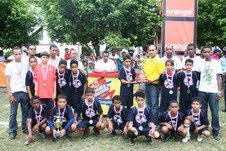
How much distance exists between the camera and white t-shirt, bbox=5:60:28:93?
25.1 ft

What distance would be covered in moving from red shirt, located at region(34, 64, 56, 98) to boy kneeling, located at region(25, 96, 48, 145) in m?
0.23

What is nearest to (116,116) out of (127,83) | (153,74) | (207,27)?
(127,83)

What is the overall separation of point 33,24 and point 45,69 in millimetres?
12231

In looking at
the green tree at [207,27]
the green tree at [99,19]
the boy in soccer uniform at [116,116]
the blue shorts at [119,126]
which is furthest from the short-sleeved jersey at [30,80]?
the green tree at [207,27]

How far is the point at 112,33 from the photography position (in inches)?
687

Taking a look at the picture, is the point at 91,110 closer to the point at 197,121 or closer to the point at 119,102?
the point at 119,102

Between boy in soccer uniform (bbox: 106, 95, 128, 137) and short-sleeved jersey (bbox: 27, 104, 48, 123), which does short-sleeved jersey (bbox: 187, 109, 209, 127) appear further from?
short-sleeved jersey (bbox: 27, 104, 48, 123)

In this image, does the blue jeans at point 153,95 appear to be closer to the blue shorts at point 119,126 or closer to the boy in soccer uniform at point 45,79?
the blue shorts at point 119,126

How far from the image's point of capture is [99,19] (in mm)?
16922

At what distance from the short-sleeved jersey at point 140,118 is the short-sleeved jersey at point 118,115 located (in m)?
0.35

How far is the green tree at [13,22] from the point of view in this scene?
1777cm

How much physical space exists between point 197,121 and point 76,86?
264 centimetres

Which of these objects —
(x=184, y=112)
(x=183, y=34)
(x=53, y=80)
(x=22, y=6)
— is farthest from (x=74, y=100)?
(x=22, y=6)

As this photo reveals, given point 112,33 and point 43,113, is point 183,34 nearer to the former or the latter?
point 43,113
